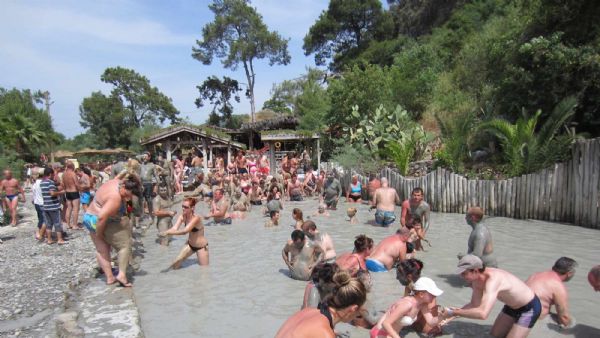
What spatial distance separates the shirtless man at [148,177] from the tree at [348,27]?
99.5ft

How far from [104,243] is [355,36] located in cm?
3794

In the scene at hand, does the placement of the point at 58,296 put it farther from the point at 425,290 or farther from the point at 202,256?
the point at 425,290

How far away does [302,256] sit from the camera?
21.8 ft

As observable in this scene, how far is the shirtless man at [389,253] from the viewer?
6441mm

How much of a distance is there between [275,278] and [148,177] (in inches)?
254

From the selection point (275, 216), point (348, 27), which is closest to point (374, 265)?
point (275, 216)

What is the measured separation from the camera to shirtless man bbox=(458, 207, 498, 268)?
5887mm

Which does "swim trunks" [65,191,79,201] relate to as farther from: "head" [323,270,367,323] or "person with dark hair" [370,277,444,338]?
"head" [323,270,367,323]

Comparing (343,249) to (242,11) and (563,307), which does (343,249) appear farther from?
(242,11)

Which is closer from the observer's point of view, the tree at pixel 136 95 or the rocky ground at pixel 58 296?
the rocky ground at pixel 58 296

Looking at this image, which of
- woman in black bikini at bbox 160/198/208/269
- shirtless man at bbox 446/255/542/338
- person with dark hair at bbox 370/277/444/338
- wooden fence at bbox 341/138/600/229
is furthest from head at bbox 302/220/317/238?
wooden fence at bbox 341/138/600/229

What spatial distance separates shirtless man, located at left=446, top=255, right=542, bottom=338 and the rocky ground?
379 centimetres

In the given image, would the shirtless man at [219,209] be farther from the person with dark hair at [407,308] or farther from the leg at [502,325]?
the leg at [502,325]

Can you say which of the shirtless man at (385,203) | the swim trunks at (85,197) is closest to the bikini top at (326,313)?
the shirtless man at (385,203)
